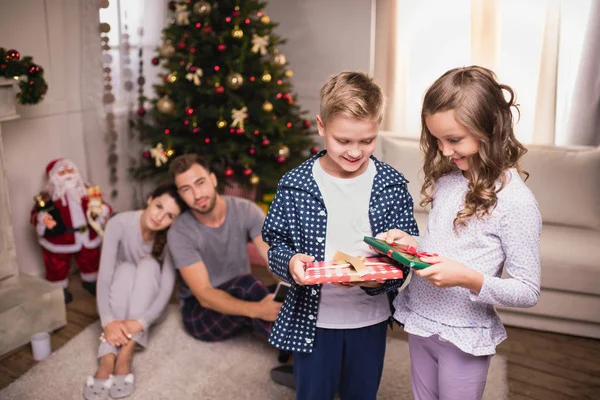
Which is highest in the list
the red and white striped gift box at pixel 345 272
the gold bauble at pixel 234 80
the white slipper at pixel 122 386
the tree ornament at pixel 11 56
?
the tree ornament at pixel 11 56

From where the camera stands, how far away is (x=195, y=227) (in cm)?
283

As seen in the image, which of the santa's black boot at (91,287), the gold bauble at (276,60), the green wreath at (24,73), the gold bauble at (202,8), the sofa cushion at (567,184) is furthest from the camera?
the gold bauble at (276,60)

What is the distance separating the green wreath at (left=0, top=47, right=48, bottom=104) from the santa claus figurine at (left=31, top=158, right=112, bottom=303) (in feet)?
1.84

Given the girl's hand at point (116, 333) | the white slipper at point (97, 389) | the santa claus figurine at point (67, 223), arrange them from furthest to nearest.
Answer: the santa claus figurine at point (67, 223)
the girl's hand at point (116, 333)
the white slipper at point (97, 389)

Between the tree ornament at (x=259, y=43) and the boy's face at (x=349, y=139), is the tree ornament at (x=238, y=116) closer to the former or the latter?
the tree ornament at (x=259, y=43)

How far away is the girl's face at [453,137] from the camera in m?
1.41

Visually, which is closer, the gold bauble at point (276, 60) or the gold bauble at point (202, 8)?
the gold bauble at point (202, 8)

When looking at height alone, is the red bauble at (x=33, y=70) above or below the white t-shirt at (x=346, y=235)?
above

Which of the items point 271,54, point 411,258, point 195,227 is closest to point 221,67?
point 271,54

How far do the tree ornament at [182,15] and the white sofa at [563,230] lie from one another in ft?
4.97

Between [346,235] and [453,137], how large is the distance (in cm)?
42

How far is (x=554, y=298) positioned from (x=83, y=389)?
89.3 inches

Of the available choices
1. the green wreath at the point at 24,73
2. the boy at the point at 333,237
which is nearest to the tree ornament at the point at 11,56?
the green wreath at the point at 24,73

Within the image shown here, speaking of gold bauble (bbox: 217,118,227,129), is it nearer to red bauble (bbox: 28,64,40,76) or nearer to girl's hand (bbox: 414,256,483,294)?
red bauble (bbox: 28,64,40,76)
